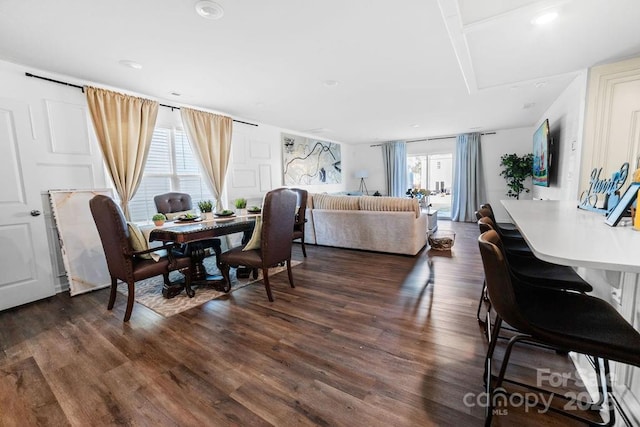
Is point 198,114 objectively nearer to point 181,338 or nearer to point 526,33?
point 181,338

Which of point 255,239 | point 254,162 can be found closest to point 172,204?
point 255,239

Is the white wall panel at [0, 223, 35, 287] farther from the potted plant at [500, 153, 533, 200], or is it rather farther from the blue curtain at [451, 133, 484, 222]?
the potted plant at [500, 153, 533, 200]

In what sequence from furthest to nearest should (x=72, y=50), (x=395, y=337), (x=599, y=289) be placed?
(x=72, y=50)
(x=395, y=337)
(x=599, y=289)

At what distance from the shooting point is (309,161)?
6.78 metres

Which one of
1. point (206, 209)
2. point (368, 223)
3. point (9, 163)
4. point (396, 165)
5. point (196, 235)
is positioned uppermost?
point (396, 165)

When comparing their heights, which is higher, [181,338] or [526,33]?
[526,33]

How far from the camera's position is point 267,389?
4.85ft

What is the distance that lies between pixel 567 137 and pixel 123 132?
579cm

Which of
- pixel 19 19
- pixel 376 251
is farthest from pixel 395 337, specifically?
pixel 19 19

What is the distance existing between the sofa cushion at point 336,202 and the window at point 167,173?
1832 mm

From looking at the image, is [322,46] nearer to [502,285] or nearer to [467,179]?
[502,285]

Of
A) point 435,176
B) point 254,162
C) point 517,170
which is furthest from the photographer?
point 435,176

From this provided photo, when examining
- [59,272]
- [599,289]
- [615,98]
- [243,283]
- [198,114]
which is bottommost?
[243,283]

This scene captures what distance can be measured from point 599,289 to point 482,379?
0.82 m
